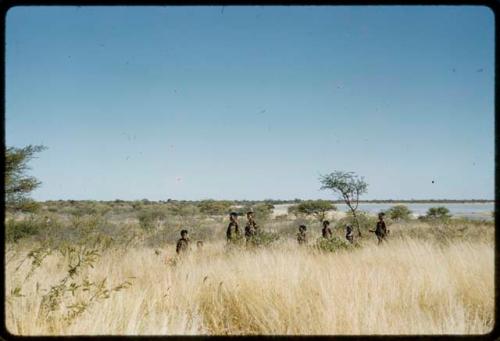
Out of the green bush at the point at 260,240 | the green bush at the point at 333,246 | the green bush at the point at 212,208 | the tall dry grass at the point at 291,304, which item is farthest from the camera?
the green bush at the point at 212,208

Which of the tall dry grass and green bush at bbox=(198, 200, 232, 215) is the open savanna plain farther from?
green bush at bbox=(198, 200, 232, 215)

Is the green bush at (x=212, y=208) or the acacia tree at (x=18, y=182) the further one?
the green bush at (x=212, y=208)

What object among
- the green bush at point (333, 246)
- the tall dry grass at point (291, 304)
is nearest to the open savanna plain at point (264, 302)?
the tall dry grass at point (291, 304)

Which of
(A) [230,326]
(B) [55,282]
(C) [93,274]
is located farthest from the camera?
(C) [93,274]

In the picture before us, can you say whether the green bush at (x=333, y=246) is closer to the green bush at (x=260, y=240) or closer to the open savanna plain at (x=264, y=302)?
the green bush at (x=260, y=240)

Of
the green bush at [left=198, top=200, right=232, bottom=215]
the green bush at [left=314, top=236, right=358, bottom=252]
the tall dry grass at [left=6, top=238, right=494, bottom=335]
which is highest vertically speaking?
the green bush at [left=198, top=200, right=232, bottom=215]

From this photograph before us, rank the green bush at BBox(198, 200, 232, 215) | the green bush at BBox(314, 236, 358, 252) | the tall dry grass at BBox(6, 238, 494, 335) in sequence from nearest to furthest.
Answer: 1. the tall dry grass at BBox(6, 238, 494, 335)
2. the green bush at BBox(314, 236, 358, 252)
3. the green bush at BBox(198, 200, 232, 215)

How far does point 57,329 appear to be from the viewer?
11.6 feet

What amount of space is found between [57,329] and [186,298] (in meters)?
1.61

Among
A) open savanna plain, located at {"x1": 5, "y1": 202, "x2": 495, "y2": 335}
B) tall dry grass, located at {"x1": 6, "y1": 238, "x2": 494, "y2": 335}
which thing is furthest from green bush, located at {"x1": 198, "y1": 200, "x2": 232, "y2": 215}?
tall dry grass, located at {"x1": 6, "y1": 238, "x2": 494, "y2": 335}

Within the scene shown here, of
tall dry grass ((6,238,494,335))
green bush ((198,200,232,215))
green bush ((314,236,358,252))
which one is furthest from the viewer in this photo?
green bush ((198,200,232,215))

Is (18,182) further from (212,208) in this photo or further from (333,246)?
(212,208)

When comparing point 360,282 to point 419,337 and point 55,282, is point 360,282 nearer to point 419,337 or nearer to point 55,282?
point 419,337

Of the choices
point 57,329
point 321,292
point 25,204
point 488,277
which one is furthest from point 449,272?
point 25,204
